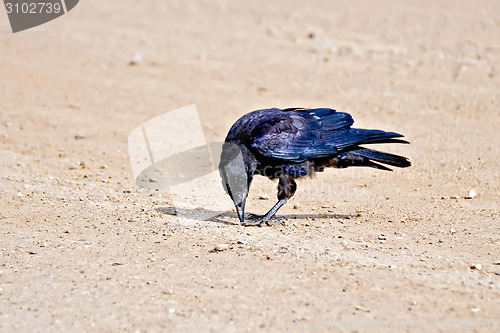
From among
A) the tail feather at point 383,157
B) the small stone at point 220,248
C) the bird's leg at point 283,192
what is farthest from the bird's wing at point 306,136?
the small stone at point 220,248

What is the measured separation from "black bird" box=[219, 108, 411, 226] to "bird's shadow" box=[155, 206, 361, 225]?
0.74 ft

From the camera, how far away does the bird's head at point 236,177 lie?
6121 millimetres

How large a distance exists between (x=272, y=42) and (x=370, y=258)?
327 inches

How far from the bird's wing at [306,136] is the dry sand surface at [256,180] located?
2.14 feet

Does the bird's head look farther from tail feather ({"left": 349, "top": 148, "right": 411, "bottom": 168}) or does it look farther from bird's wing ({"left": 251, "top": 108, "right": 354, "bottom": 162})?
tail feather ({"left": 349, "top": 148, "right": 411, "bottom": 168})

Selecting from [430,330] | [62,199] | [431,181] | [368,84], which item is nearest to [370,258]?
[430,330]

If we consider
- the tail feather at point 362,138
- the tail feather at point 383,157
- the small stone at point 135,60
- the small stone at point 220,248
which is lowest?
the small stone at point 135,60

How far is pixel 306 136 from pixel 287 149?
0.27m

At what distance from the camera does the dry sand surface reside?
177 inches

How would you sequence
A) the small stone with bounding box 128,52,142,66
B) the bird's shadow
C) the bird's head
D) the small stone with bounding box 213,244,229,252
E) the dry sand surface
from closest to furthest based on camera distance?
the dry sand surface, the small stone with bounding box 213,244,229,252, the bird's head, the bird's shadow, the small stone with bounding box 128,52,142,66

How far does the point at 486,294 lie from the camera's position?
4574 mm

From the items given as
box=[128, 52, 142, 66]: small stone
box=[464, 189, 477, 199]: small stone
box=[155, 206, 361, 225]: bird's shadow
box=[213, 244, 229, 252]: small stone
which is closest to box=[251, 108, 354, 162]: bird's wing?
box=[155, 206, 361, 225]: bird's shadow

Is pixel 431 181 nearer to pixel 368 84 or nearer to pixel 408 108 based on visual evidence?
pixel 408 108

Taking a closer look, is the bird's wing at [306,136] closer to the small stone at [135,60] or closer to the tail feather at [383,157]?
the tail feather at [383,157]
